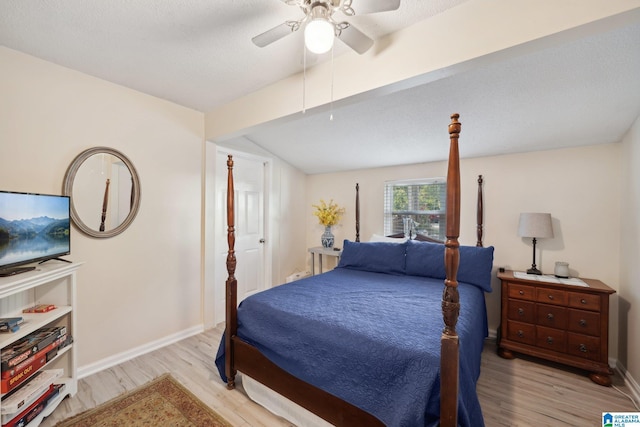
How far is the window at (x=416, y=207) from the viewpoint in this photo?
3.42 meters

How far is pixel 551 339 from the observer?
238cm

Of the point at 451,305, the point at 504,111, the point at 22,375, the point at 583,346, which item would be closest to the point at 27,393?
the point at 22,375

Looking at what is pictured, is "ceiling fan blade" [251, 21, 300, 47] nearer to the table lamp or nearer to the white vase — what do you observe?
the table lamp

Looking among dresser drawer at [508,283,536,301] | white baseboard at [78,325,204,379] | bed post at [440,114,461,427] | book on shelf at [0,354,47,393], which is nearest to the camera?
bed post at [440,114,461,427]

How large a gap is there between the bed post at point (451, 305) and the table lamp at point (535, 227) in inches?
75.9

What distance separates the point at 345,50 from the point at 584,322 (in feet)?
9.40

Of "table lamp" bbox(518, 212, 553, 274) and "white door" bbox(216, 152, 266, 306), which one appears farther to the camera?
"white door" bbox(216, 152, 266, 306)

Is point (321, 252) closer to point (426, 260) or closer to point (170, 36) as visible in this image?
point (426, 260)

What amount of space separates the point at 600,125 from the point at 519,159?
685 mm

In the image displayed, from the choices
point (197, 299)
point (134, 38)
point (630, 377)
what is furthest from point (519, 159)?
point (197, 299)

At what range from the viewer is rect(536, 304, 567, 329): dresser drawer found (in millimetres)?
2332

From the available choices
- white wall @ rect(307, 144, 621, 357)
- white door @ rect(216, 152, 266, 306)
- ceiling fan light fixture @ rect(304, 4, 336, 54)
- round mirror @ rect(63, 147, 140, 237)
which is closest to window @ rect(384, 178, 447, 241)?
white wall @ rect(307, 144, 621, 357)

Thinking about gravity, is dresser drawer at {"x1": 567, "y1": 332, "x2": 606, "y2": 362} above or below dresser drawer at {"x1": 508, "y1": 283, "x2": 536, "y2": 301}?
below

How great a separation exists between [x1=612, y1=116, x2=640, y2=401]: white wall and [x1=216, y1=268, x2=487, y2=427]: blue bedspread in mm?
1081
